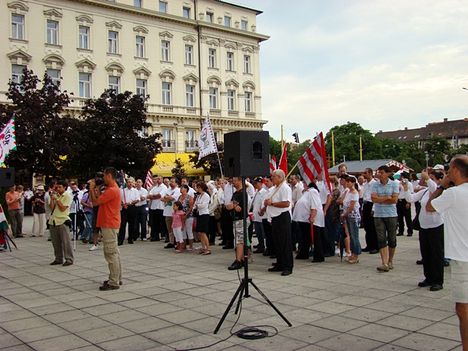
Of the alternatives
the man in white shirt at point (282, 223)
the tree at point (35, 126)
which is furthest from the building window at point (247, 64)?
the man in white shirt at point (282, 223)

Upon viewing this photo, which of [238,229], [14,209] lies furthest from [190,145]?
[238,229]

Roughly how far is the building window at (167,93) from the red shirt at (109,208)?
1710 inches

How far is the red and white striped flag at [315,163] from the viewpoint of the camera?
36.9 feet

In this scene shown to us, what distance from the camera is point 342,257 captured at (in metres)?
11.3

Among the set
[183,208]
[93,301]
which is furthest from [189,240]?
[93,301]

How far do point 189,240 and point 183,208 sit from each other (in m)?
0.93

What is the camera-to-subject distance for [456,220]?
14.6ft

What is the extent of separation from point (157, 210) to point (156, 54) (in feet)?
122

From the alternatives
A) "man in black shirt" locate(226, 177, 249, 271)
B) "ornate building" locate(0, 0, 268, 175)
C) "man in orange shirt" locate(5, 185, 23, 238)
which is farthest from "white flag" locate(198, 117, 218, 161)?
"ornate building" locate(0, 0, 268, 175)

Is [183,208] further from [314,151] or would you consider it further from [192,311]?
[192,311]

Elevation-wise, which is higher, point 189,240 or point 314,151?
point 314,151

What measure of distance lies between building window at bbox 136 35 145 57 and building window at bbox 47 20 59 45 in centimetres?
820

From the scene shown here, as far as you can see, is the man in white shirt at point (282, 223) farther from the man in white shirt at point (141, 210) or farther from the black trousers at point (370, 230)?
the man in white shirt at point (141, 210)

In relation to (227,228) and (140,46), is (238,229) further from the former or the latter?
(140,46)
